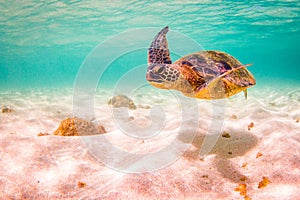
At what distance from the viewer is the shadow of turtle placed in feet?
10.2

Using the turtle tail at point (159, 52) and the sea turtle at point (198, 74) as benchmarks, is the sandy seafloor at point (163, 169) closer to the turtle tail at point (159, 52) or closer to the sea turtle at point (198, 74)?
the sea turtle at point (198, 74)

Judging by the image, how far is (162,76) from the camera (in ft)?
11.7

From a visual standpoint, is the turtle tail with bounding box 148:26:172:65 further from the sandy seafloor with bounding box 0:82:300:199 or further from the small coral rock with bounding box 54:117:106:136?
the small coral rock with bounding box 54:117:106:136

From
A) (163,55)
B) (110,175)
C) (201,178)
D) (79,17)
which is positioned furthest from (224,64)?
(79,17)

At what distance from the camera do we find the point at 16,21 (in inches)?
987

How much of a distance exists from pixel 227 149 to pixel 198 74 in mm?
1705

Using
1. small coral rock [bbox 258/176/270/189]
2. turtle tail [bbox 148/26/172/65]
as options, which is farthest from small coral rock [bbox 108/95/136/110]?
small coral rock [bbox 258/176/270/189]

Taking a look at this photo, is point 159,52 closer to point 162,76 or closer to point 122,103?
point 162,76

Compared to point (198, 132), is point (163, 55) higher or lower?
higher

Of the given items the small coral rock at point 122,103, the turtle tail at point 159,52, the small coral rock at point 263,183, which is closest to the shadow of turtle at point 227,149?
the small coral rock at point 263,183

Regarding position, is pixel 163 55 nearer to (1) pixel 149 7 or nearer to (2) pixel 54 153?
(2) pixel 54 153

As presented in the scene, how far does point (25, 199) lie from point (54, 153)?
138 cm

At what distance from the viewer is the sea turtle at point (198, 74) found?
3.65 m

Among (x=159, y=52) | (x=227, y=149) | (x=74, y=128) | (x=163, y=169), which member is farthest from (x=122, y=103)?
(x=163, y=169)
